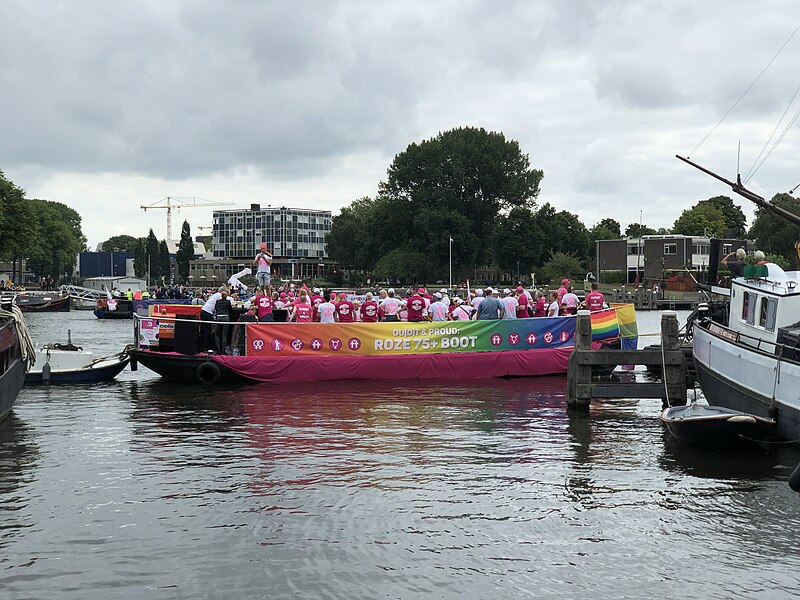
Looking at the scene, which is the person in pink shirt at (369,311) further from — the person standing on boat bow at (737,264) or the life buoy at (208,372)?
the person standing on boat bow at (737,264)

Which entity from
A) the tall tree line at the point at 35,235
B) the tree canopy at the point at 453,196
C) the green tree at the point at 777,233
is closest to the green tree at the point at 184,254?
the tall tree line at the point at 35,235

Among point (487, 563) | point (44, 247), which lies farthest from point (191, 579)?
point (44, 247)

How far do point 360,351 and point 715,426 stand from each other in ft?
38.0

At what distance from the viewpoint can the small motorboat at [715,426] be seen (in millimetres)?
15523

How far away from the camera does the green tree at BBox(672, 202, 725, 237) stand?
139250mm

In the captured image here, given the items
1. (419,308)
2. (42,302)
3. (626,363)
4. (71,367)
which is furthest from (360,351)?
(42,302)

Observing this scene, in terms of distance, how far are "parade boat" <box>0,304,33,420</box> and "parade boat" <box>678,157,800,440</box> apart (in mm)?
14744

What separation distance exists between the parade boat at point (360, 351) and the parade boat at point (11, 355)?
14.0 feet

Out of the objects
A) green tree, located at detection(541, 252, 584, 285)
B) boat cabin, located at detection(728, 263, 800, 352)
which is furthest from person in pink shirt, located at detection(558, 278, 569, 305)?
green tree, located at detection(541, 252, 584, 285)

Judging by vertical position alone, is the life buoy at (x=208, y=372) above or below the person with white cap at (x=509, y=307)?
below

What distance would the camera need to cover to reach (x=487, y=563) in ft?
33.8

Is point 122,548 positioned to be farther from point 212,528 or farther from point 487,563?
point 487,563

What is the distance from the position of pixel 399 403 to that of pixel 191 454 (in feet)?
22.5

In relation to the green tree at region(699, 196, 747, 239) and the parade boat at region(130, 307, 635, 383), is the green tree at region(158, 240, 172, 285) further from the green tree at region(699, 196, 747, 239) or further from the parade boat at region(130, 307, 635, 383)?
the parade boat at region(130, 307, 635, 383)
